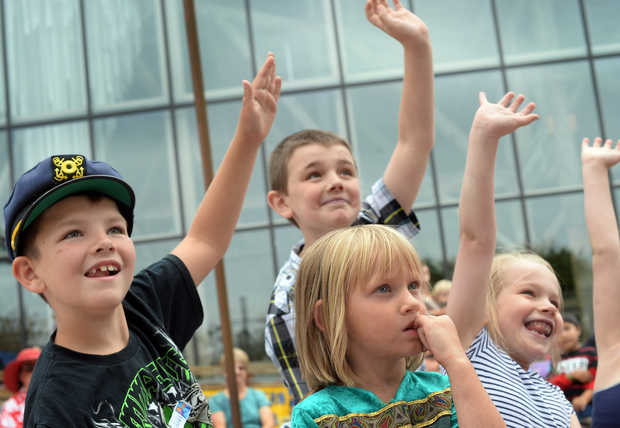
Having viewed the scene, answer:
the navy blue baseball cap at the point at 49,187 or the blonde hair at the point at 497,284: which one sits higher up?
the navy blue baseball cap at the point at 49,187

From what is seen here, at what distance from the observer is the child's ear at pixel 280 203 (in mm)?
1982

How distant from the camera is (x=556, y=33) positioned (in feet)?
29.6

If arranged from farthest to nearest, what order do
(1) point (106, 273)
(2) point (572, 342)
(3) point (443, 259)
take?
1. (3) point (443, 259)
2. (2) point (572, 342)
3. (1) point (106, 273)

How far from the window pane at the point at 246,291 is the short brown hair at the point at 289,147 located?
656 centimetres

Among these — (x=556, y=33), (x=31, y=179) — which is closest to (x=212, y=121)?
(x=556, y=33)

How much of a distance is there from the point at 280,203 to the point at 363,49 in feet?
24.4

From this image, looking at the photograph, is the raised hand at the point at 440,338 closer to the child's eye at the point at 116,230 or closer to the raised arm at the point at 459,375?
the raised arm at the point at 459,375

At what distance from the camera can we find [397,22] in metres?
1.81

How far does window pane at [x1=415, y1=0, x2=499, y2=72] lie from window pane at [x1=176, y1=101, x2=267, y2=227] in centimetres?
291

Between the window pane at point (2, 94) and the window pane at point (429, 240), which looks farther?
the window pane at point (2, 94)

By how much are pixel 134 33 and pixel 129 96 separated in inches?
35.1

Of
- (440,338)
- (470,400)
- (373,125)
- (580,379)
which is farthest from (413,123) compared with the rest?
(373,125)

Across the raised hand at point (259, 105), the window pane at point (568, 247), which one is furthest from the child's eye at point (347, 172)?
the window pane at point (568, 247)

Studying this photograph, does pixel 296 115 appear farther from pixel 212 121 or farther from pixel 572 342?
pixel 572 342
